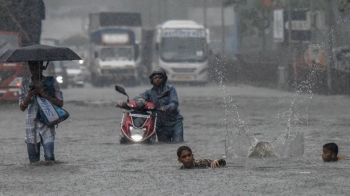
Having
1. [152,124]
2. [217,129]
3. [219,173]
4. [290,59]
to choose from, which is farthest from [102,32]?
[219,173]

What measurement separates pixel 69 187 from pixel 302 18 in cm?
3116

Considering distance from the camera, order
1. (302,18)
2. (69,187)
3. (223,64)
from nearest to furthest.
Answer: (69,187)
(302,18)
(223,64)

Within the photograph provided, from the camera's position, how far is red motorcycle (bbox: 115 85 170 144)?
14.5 metres

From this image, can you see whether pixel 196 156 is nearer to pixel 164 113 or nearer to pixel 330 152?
pixel 164 113

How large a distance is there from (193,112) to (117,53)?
29021mm

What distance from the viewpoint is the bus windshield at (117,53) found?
53.0 meters

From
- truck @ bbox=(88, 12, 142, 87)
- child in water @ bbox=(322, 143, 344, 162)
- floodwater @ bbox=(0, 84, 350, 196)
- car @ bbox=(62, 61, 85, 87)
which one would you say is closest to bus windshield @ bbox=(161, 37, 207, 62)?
truck @ bbox=(88, 12, 142, 87)

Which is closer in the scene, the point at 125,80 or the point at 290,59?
the point at 290,59

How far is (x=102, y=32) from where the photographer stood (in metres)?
52.8

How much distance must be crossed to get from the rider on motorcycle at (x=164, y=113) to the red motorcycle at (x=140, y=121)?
163mm

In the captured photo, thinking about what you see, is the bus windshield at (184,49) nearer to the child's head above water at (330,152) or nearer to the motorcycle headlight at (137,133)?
the motorcycle headlight at (137,133)

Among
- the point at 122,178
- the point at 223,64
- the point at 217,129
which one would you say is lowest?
the point at 223,64

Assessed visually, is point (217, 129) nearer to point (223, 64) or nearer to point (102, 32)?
point (102, 32)

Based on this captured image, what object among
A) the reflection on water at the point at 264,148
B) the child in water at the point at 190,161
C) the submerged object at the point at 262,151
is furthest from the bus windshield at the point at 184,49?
the child in water at the point at 190,161
